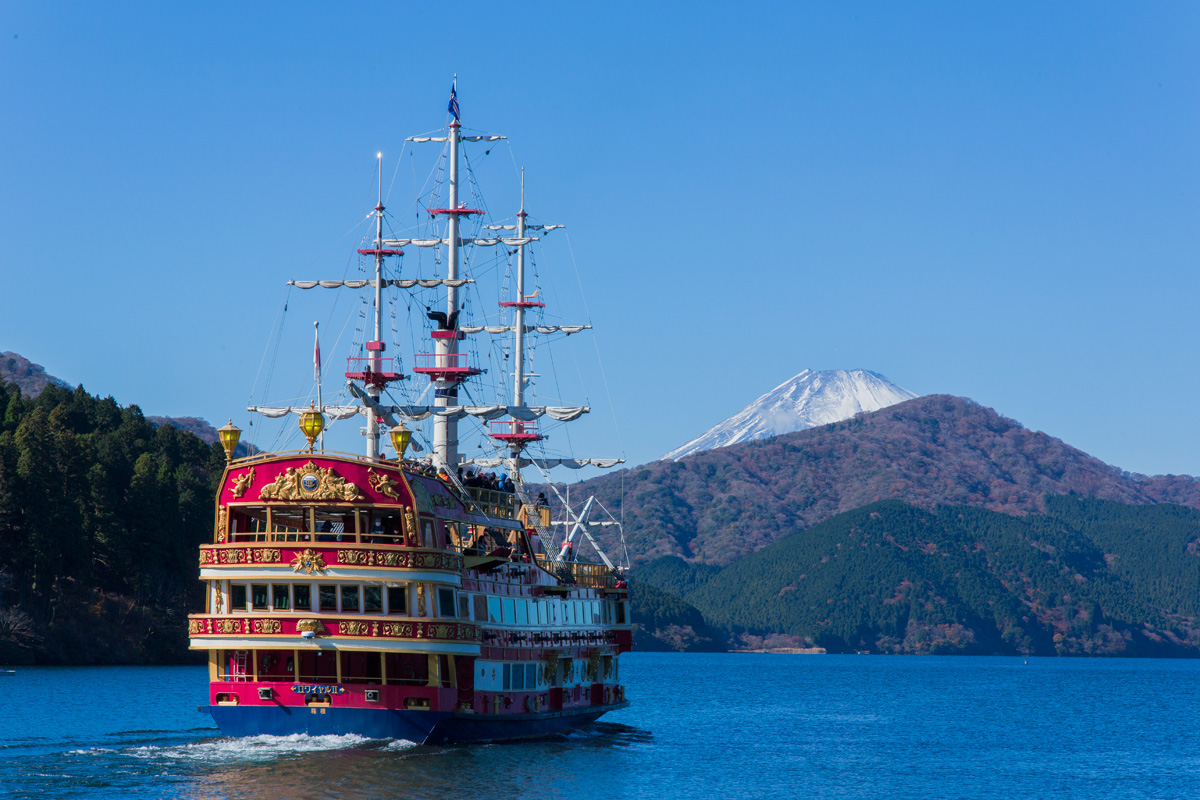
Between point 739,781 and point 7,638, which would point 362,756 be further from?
point 7,638

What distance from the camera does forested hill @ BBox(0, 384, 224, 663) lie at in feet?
308

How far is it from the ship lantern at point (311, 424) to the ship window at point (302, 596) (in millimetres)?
4023

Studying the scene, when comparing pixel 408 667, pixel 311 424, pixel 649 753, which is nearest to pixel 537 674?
pixel 649 753

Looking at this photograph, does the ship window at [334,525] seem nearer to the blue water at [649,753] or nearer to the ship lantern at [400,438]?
the ship lantern at [400,438]

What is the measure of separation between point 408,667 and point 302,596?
386cm

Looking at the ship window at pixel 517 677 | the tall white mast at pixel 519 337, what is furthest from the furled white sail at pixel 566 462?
the ship window at pixel 517 677

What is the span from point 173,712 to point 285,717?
781 inches

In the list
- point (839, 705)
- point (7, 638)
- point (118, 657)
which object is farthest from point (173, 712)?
point (839, 705)

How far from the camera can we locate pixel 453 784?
41750mm

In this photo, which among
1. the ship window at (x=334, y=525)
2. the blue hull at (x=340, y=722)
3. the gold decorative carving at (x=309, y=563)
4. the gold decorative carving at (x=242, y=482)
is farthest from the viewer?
the ship window at (x=334, y=525)

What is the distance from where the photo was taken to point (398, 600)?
44.6 metres

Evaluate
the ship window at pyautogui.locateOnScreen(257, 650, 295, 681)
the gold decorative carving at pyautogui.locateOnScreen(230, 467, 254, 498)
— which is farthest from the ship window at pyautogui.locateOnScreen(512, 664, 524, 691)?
the gold decorative carving at pyautogui.locateOnScreen(230, 467, 254, 498)

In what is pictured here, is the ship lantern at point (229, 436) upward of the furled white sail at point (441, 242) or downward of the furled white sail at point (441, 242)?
downward

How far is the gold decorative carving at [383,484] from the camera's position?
4459 centimetres
